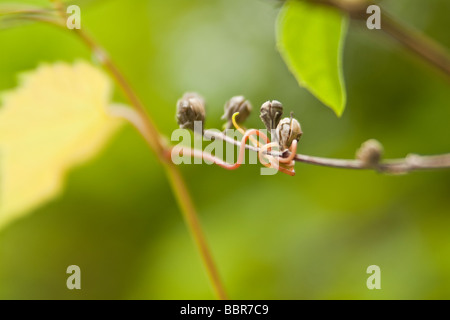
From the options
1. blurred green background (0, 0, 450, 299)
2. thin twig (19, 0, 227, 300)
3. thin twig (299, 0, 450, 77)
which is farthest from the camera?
blurred green background (0, 0, 450, 299)

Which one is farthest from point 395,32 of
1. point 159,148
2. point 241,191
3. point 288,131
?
point 241,191

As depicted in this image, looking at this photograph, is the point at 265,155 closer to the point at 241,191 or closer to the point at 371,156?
the point at 371,156

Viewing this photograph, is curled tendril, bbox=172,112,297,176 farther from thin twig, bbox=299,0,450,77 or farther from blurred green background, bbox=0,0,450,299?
blurred green background, bbox=0,0,450,299

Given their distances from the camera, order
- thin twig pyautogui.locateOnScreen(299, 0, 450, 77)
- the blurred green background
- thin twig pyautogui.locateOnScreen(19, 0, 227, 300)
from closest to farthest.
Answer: thin twig pyautogui.locateOnScreen(299, 0, 450, 77) < thin twig pyautogui.locateOnScreen(19, 0, 227, 300) < the blurred green background

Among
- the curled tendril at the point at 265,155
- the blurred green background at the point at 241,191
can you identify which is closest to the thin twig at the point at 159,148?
the curled tendril at the point at 265,155

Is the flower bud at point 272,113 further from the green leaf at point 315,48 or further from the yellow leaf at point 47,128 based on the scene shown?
the yellow leaf at point 47,128

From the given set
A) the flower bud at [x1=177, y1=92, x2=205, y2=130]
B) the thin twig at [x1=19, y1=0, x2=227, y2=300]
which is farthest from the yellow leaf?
the flower bud at [x1=177, y1=92, x2=205, y2=130]

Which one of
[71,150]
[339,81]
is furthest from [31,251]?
[339,81]
